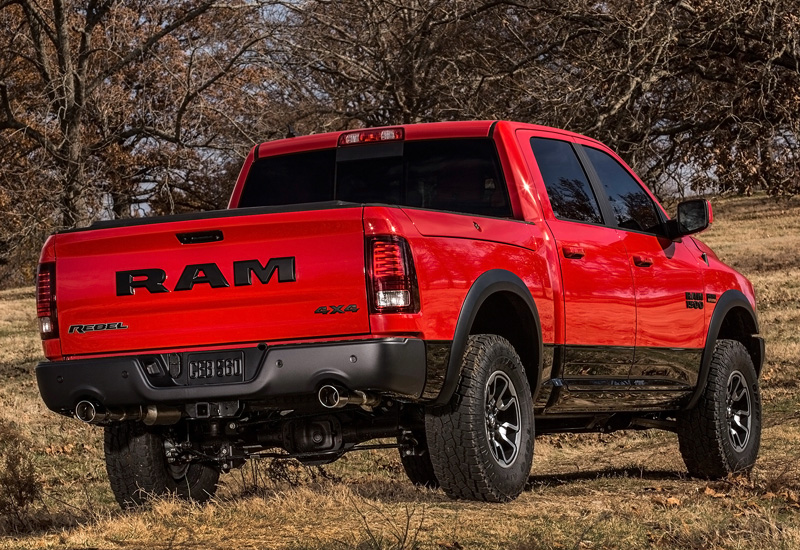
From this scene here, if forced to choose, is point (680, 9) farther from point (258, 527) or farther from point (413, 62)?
point (258, 527)

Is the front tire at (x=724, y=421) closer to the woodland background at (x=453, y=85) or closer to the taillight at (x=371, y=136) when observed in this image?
the taillight at (x=371, y=136)

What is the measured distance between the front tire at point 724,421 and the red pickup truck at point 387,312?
4 cm

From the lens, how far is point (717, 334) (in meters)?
8.61

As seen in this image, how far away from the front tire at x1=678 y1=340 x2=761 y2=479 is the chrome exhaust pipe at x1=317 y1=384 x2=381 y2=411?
11.4ft

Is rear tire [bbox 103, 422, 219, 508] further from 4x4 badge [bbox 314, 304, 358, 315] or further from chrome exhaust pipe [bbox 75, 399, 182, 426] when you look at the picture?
4x4 badge [bbox 314, 304, 358, 315]

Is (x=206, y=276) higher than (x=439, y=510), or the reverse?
(x=206, y=276)

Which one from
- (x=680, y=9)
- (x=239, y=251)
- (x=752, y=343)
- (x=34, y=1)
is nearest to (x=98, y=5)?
(x=34, y=1)

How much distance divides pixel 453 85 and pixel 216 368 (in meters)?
9.87

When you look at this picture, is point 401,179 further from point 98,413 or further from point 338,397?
point 98,413

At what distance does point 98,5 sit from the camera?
68.6 ft

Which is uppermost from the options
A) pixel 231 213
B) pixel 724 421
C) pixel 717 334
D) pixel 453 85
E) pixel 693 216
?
pixel 453 85

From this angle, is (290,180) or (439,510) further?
(290,180)

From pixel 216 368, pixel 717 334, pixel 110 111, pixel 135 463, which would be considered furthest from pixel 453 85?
pixel 216 368

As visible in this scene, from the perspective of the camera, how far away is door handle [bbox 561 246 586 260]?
274 inches
